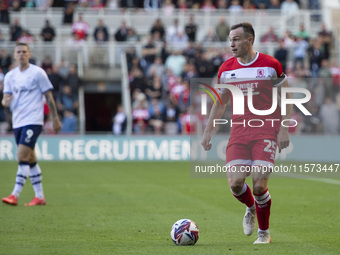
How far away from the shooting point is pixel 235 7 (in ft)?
113

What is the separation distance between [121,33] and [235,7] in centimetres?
600

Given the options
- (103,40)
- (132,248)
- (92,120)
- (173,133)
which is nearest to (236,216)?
(132,248)

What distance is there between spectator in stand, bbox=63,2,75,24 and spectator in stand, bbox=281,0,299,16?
9.39 m

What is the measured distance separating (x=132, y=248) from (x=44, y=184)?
31.8 feet

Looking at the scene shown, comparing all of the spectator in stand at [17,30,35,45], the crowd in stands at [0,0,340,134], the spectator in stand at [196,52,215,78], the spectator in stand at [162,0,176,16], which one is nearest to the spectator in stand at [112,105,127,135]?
the crowd in stands at [0,0,340,134]

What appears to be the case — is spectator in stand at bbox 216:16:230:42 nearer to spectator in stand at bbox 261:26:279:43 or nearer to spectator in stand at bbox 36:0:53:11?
spectator in stand at bbox 261:26:279:43

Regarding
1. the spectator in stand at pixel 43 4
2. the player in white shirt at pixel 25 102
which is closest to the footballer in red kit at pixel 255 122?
the player in white shirt at pixel 25 102

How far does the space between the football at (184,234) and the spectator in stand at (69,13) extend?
2470 centimetres

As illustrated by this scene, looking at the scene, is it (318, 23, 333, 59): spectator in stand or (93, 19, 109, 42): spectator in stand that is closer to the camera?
(318, 23, 333, 59): spectator in stand

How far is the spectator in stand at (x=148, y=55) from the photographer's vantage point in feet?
97.7

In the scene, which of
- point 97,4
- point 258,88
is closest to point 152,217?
point 258,88

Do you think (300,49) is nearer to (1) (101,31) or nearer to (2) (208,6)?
(2) (208,6)

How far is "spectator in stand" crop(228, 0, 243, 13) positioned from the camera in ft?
111

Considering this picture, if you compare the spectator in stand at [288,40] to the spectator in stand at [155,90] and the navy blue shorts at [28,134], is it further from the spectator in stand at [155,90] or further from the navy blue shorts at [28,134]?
the navy blue shorts at [28,134]
